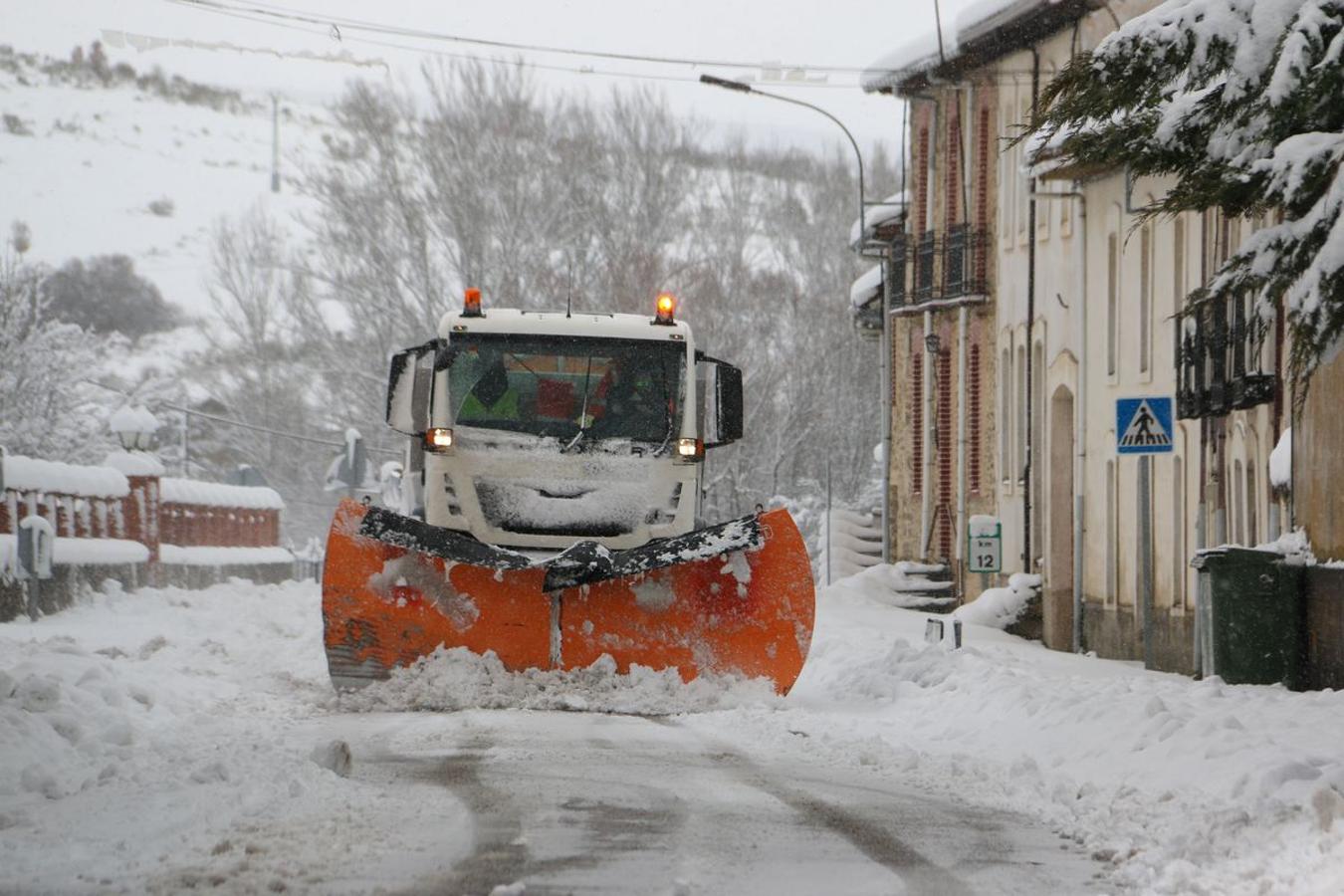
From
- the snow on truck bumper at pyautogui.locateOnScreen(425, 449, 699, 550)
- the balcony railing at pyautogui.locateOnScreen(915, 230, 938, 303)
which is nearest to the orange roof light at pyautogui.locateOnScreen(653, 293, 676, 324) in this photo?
the snow on truck bumper at pyautogui.locateOnScreen(425, 449, 699, 550)

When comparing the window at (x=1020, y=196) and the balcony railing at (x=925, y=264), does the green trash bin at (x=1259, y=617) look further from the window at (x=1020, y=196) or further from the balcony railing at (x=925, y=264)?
the balcony railing at (x=925, y=264)

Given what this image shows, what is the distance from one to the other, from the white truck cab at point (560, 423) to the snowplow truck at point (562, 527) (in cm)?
1

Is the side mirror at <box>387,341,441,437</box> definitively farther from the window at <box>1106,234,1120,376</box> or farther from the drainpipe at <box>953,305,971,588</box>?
the drainpipe at <box>953,305,971,588</box>

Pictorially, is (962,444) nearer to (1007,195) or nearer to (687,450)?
(1007,195)

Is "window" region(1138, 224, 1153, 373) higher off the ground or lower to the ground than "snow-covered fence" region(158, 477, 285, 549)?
higher

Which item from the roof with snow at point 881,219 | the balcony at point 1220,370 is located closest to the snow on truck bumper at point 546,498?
the balcony at point 1220,370

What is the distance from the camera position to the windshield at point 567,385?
48.9ft

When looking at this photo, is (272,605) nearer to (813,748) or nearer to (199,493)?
(199,493)

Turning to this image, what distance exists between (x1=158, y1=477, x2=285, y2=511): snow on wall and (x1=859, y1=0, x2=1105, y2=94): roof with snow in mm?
13882

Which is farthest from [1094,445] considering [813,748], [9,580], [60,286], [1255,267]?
[60,286]

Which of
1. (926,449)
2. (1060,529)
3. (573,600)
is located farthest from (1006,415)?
(573,600)

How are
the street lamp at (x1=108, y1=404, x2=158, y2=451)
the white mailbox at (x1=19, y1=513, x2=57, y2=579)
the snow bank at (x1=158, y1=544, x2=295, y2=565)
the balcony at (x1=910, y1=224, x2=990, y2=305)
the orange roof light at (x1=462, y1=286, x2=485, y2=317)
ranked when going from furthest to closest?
the street lamp at (x1=108, y1=404, x2=158, y2=451), the balcony at (x1=910, y1=224, x2=990, y2=305), the snow bank at (x1=158, y1=544, x2=295, y2=565), the white mailbox at (x1=19, y1=513, x2=57, y2=579), the orange roof light at (x1=462, y1=286, x2=485, y2=317)

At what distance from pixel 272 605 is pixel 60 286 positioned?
68.4 m

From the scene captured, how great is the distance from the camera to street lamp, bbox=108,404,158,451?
37406 mm
